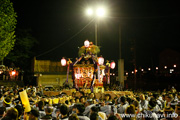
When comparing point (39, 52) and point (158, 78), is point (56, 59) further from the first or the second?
point (158, 78)

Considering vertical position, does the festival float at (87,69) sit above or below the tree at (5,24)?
below

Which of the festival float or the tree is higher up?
the tree

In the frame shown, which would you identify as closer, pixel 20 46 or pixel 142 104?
pixel 142 104

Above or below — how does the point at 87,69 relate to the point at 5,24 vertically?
below

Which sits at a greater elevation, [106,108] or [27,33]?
[27,33]

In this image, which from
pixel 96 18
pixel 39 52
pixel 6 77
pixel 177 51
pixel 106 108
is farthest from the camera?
pixel 177 51

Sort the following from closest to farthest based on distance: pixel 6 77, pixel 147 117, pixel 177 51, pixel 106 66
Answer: pixel 147 117
pixel 106 66
pixel 6 77
pixel 177 51

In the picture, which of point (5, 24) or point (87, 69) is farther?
point (87, 69)

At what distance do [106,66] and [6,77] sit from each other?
13872mm

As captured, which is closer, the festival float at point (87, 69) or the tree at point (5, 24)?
the tree at point (5, 24)

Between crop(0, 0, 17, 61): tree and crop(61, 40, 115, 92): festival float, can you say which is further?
crop(61, 40, 115, 92): festival float

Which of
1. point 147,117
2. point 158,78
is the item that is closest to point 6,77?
point 158,78

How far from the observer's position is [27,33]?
92.4 feet

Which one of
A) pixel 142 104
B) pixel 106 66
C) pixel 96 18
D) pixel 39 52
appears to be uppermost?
pixel 96 18
